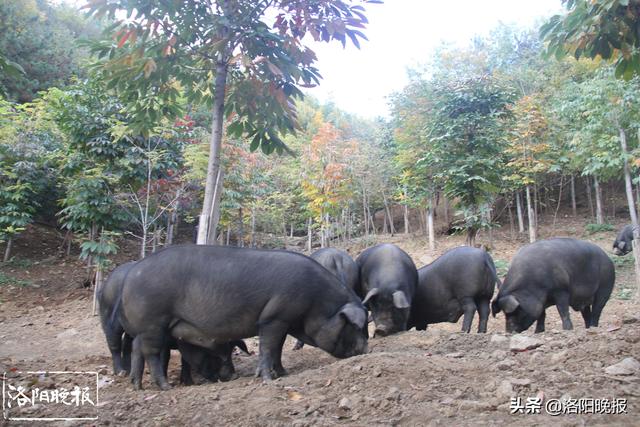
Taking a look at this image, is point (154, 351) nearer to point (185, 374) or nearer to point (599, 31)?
point (185, 374)

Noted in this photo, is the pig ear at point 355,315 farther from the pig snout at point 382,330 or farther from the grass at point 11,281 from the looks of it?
the grass at point 11,281

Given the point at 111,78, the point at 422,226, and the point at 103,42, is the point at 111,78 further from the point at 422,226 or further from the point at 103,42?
A: the point at 422,226

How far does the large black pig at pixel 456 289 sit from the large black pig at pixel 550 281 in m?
0.44

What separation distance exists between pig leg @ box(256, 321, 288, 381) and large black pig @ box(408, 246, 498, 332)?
161 inches

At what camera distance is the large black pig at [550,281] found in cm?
743

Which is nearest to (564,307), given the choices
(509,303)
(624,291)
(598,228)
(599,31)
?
(509,303)

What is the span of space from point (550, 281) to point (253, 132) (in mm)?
5099

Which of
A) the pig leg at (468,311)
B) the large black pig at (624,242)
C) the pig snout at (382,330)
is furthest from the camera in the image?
the large black pig at (624,242)

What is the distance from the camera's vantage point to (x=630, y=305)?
1199cm

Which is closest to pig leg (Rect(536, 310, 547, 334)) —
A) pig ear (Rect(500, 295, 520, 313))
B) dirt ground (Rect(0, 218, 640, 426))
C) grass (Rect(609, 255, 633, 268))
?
pig ear (Rect(500, 295, 520, 313))

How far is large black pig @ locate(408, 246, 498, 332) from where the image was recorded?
8133 millimetres

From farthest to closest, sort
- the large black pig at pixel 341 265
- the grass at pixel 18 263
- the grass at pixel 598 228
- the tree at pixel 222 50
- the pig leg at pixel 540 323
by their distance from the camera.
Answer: the grass at pixel 598 228 → the grass at pixel 18 263 → the large black pig at pixel 341 265 → the pig leg at pixel 540 323 → the tree at pixel 222 50

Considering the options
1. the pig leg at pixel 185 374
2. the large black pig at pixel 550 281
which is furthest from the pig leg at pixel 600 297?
the pig leg at pixel 185 374

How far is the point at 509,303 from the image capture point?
7.33m
